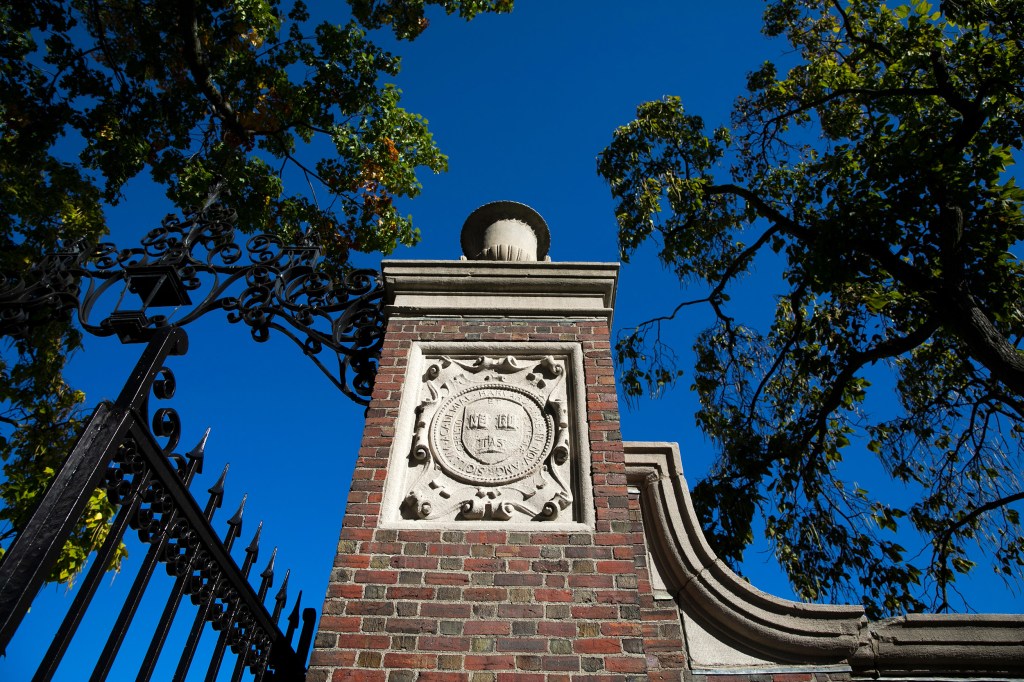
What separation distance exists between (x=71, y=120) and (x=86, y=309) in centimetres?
667

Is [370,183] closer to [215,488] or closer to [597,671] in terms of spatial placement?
[215,488]

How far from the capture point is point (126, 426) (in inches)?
123

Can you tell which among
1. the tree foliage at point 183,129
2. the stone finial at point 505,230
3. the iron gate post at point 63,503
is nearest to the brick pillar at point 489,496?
the stone finial at point 505,230

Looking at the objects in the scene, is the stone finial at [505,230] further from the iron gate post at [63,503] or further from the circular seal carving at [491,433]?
the iron gate post at [63,503]

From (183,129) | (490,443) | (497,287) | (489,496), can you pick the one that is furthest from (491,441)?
(183,129)

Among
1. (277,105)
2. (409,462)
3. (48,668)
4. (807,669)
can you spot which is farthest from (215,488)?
(277,105)

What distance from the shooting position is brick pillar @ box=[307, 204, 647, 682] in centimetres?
302

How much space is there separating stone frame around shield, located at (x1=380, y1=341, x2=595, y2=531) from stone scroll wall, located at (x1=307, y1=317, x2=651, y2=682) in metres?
0.08

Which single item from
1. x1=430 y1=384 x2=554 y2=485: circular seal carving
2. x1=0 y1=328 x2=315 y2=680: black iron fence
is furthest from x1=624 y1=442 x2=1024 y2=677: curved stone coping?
x1=0 y1=328 x2=315 y2=680: black iron fence

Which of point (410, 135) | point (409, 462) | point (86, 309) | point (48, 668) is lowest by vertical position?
point (48, 668)

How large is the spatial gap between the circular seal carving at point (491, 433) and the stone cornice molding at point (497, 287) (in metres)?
0.68

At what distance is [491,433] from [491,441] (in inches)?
2.2

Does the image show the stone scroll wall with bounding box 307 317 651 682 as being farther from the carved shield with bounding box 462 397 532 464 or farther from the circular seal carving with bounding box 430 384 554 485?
the carved shield with bounding box 462 397 532 464

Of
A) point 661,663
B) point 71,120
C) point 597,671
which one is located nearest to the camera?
point 597,671
